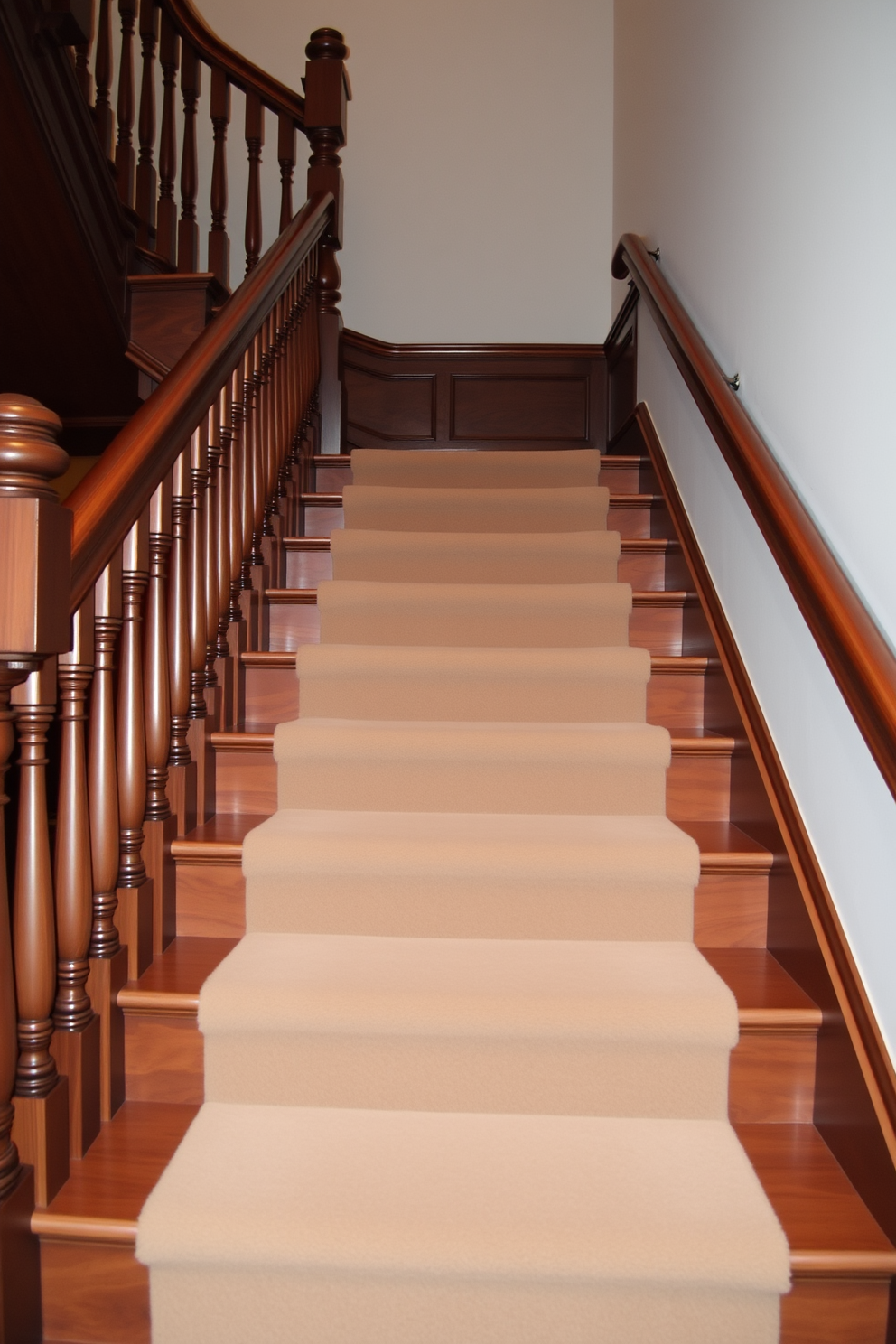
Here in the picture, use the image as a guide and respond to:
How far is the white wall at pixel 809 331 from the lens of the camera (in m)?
1.40

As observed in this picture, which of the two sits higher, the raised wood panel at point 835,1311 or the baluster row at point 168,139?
the baluster row at point 168,139

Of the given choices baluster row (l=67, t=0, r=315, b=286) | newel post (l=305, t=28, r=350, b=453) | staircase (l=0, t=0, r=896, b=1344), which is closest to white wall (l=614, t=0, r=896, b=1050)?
staircase (l=0, t=0, r=896, b=1344)

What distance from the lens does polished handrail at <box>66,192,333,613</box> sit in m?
1.40

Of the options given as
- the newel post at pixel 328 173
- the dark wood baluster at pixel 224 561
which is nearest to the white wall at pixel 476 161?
the newel post at pixel 328 173

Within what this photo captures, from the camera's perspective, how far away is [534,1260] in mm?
1166

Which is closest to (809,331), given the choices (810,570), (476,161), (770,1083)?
(810,570)

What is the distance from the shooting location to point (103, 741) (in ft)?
4.87

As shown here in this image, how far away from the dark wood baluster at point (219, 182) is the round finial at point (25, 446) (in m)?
2.44

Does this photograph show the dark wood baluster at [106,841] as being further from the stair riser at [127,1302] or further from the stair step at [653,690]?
the stair step at [653,690]

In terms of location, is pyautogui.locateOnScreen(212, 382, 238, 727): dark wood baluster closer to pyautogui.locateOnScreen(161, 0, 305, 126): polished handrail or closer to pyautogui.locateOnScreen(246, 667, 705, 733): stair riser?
pyautogui.locateOnScreen(246, 667, 705, 733): stair riser

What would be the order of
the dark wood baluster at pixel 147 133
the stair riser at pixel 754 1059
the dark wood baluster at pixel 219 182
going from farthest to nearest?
the dark wood baluster at pixel 219 182
the dark wood baluster at pixel 147 133
the stair riser at pixel 754 1059

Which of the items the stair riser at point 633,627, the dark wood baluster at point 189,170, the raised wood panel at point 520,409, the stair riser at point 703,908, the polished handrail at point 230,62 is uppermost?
the polished handrail at point 230,62

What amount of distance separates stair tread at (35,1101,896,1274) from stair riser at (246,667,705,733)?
100cm

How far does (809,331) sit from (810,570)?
57cm
